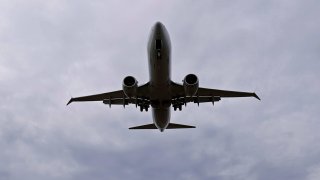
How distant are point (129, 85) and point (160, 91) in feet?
9.76

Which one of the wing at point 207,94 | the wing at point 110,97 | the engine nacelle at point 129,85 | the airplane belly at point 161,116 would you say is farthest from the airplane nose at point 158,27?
the airplane belly at point 161,116

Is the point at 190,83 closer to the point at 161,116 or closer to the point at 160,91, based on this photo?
A: the point at 160,91

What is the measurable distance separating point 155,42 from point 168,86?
16.5ft

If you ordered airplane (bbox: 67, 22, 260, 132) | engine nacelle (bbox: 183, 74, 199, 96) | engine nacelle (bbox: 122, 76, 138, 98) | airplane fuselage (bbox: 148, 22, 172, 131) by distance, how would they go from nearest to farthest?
airplane fuselage (bbox: 148, 22, 172, 131) < airplane (bbox: 67, 22, 260, 132) < engine nacelle (bbox: 122, 76, 138, 98) < engine nacelle (bbox: 183, 74, 199, 96)

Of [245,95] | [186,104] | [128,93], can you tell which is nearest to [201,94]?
[186,104]

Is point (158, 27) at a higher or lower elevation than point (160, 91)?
higher

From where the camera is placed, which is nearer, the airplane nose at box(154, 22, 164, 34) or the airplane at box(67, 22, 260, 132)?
the airplane nose at box(154, 22, 164, 34)

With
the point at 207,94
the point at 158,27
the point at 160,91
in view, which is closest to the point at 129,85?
the point at 160,91

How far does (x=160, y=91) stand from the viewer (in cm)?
3431

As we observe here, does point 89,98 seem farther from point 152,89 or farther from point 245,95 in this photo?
point 245,95

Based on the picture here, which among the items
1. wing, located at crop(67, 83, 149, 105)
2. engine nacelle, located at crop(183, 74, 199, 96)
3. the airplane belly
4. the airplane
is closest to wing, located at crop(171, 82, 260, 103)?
the airplane

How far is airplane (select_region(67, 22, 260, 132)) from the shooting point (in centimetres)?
3055

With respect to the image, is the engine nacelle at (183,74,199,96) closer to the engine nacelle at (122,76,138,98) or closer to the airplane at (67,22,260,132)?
the airplane at (67,22,260,132)

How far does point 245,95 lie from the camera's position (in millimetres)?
38062
